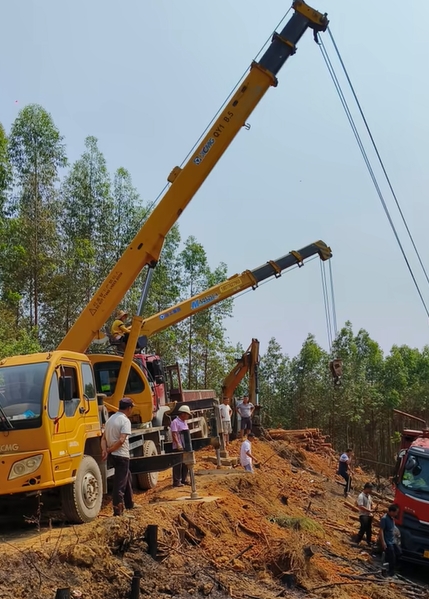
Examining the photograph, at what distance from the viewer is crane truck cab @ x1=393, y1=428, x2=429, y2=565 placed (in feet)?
40.4

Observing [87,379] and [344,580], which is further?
[344,580]

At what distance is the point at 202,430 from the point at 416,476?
6.77 m

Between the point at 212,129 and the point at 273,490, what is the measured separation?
27.8 ft

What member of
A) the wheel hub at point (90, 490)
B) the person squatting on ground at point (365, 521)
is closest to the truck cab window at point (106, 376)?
the wheel hub at point (90, 490)

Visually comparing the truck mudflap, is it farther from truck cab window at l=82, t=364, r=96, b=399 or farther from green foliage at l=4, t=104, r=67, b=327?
green foliage at l=4, t=104, r=67, b=327

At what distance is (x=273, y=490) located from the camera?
48.2 ft

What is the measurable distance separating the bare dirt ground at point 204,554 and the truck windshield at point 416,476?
1691 millimetres

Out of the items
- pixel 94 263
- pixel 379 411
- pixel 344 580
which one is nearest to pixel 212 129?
pixel 344 580

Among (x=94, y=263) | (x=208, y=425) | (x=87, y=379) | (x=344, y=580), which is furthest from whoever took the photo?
(x=94, y=263)

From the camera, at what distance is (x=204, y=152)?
12547mm

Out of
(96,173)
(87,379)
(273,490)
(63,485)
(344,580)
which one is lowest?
(344,580)

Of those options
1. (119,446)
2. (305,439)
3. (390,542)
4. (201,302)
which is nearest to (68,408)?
(119,446)

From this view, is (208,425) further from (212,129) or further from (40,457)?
(40,457)

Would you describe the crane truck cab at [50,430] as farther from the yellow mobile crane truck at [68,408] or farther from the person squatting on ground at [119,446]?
the person squatting on ground at [119,446]
